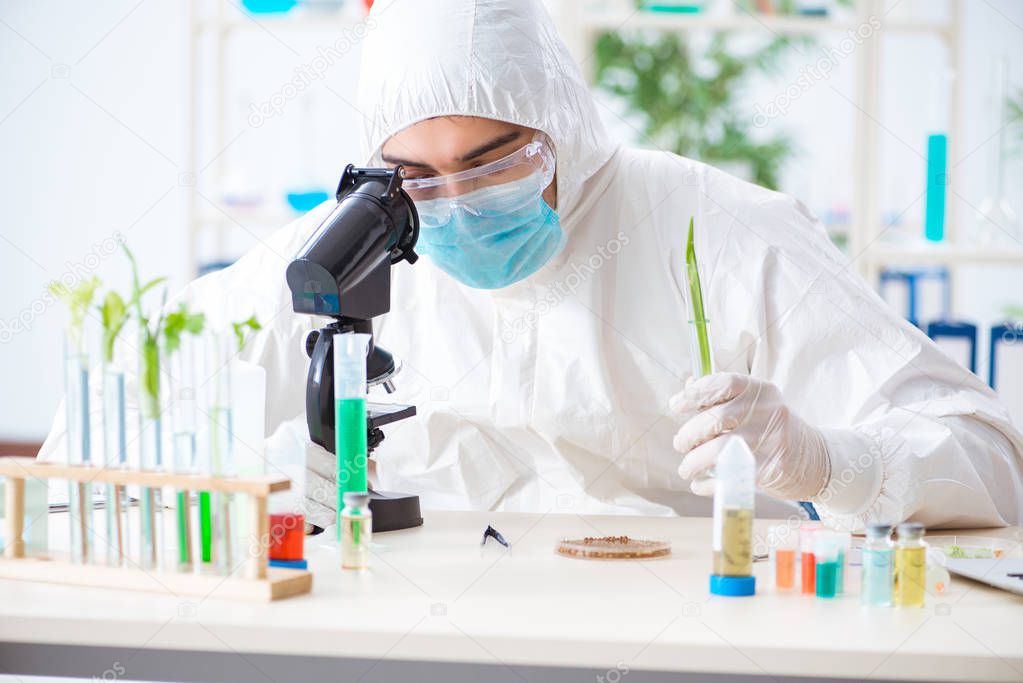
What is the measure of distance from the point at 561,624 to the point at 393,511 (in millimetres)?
486

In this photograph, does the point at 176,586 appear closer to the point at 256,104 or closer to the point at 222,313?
the point at 222,313

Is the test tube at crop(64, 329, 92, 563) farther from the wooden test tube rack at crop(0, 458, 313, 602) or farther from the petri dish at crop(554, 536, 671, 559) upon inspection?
the petri dish at crop(554, 536, 671, 559)

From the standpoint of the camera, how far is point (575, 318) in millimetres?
1791

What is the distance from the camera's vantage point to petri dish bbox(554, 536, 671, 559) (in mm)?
1257

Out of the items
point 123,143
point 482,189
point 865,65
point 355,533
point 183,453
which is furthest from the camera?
point 123,143

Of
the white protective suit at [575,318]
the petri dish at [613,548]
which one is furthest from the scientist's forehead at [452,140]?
the petri dish at [613,548]

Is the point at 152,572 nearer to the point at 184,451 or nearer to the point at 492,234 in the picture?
the point at 184,451

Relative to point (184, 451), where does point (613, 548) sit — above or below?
below

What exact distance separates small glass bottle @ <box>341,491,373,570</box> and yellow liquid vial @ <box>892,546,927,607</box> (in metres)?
0.54

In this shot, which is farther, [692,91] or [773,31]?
[692,91]

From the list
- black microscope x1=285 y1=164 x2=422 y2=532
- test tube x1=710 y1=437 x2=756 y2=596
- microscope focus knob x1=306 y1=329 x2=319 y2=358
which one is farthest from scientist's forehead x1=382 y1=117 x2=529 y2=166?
test tube x1=710 y1=437 x2=756 y2=596

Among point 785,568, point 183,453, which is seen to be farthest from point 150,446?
point 785,568

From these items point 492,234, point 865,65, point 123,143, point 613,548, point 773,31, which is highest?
point 773,31

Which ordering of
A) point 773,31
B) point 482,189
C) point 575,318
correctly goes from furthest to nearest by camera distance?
point 773,31 → point 575,318 → point 482,189
